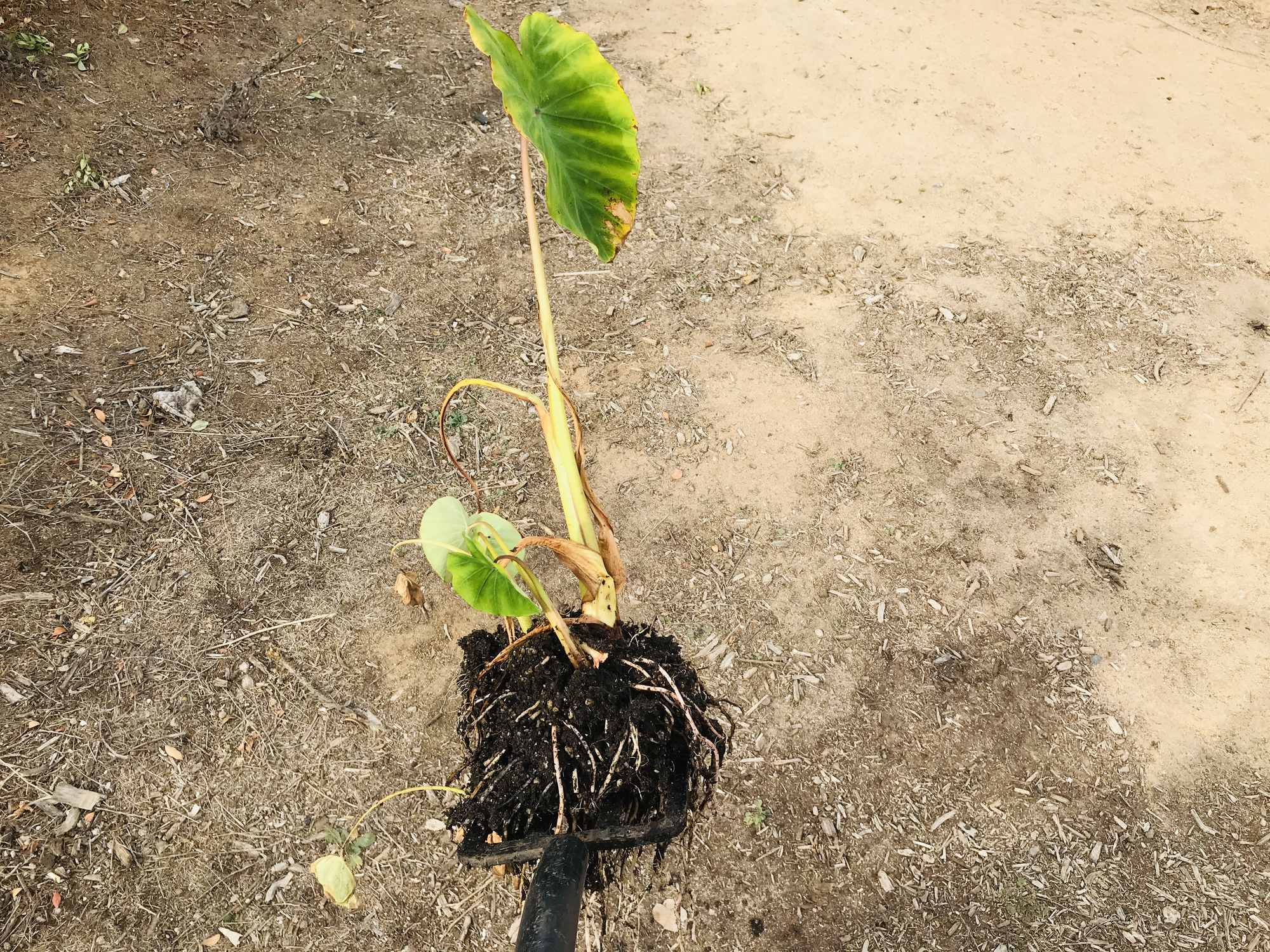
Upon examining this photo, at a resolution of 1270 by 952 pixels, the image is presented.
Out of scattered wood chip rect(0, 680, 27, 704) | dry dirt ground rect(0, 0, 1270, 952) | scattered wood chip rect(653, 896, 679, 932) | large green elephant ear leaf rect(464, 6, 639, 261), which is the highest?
large green elephant ear leaf rect(464, 6, 639, 261)

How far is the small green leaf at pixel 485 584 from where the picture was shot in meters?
1.24

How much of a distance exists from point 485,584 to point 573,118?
2.42 ft

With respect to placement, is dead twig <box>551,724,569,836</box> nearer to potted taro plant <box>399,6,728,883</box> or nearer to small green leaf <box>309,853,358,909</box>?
potted taro plant <box>399,6,728,883</box>

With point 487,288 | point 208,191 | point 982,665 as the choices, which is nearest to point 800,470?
point 982,665

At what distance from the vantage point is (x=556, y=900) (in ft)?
3.81

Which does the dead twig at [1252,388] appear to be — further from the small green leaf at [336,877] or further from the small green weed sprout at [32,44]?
the small green weed sprout at [32,44]

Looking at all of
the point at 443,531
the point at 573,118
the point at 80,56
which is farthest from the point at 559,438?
the point at 80,56

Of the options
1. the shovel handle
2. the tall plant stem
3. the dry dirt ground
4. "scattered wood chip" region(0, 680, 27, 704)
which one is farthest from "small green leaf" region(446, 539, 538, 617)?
"scattered wood chip" region(0, 680, 27, 704)

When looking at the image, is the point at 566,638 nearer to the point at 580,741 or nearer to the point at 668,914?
the point at 580,741

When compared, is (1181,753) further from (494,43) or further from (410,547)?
(494,43)

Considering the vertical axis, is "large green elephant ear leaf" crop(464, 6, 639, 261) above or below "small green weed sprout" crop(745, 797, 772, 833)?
above

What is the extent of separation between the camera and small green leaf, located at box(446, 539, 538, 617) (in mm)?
1237

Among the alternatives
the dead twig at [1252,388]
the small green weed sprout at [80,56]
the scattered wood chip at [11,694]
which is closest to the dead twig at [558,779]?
the scattered wood chip at [11,694]

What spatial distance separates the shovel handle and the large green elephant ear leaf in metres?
0.94
